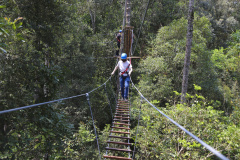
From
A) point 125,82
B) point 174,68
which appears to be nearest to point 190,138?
point 125,82

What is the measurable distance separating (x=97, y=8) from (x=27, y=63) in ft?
31.0

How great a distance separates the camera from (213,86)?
29.0 feet

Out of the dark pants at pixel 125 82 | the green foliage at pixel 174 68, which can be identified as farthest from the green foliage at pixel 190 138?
the green foliage at pixel 174 68

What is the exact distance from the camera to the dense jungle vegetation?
2977 mm

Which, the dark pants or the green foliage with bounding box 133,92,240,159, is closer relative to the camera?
the green foliage with bounding box 133,92,240,159

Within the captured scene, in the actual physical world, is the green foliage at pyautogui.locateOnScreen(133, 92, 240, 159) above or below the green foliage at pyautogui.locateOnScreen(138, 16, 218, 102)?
below

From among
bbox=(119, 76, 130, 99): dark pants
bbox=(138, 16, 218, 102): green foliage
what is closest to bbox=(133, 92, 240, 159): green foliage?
bbox=(119, 76, 130, 99): dark pants

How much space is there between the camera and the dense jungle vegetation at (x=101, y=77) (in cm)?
298

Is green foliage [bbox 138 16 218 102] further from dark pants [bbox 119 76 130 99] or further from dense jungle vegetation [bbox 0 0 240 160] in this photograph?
dark pants [bbox 119 76 130 99]

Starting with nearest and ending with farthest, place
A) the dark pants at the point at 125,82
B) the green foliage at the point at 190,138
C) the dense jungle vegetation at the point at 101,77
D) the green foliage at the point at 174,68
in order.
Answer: the dense jungle vegetation at the point at 101,77 → the green foliage at the point at 190,138 → the dark pants at the point at 125,82 → the green foliage at the point at 174,68

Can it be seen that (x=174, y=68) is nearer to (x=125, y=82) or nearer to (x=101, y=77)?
(x=101, y=77)

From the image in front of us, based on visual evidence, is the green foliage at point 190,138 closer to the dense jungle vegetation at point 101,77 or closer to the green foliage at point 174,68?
the dense jungle vegetation at point 101,77

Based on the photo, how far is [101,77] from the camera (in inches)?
392

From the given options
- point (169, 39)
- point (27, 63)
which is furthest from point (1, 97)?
point (169, 39)
